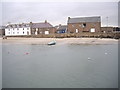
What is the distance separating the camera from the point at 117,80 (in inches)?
303

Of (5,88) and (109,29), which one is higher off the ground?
(109,29)

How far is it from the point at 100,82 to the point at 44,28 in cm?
4912

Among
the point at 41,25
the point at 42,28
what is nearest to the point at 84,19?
the point at 42,28

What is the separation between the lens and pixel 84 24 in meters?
49.6

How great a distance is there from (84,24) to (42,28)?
50.5 feet

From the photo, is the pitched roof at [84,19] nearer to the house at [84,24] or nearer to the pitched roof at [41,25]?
the house at [84,24]

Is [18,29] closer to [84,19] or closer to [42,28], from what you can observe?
[42,28]

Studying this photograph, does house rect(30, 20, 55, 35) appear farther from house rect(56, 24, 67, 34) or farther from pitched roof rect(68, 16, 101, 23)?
pitched roof rect(68, 16, 101, 23)

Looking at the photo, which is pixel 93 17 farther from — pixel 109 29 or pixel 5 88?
pixel 5 88

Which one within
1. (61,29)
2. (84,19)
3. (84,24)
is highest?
(84,19)

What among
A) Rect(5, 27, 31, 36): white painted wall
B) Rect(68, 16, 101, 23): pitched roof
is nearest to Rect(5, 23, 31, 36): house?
Rect(5, 27, 31, 36): white painted wall

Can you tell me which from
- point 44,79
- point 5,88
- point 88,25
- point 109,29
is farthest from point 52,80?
point 109,29

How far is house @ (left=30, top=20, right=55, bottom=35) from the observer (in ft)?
181

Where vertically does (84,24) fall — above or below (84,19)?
below
